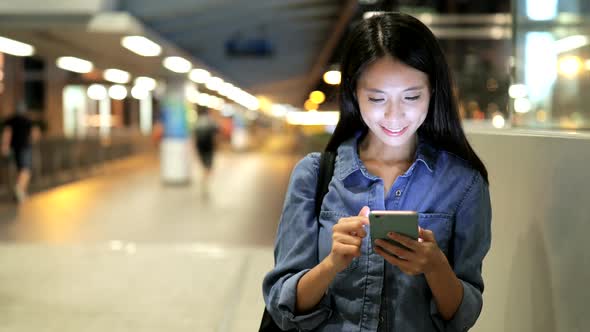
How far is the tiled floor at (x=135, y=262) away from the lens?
6.08m

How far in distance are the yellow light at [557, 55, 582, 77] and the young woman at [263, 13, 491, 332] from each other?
12.8 feet

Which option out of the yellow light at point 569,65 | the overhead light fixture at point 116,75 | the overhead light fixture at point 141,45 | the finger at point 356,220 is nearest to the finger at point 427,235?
the finger at point 356,220

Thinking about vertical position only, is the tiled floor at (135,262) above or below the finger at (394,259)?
below

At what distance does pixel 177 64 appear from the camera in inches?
701

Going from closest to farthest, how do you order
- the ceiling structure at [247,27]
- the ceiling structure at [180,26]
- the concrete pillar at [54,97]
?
the ceiling structure at [180,26]
the ceiling structure at [247,27]
the concrete pillar at [54,97]

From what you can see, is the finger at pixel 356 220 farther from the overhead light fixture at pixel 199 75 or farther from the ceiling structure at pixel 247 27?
the overhead light fixture at pixel 199 75

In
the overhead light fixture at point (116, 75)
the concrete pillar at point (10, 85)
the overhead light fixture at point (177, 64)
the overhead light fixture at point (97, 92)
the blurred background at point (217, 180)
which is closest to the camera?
the blurred background at point (217, 180)

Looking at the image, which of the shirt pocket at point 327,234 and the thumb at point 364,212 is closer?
the thumb at point 364,212

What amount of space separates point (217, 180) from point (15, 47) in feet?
24.3

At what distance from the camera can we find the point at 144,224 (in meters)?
11.4

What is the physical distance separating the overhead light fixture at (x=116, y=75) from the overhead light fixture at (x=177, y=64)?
331 cm

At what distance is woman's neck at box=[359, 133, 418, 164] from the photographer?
2191 mm

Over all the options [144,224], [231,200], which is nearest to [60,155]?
[231,200]

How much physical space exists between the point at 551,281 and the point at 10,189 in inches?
582
